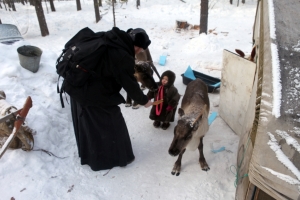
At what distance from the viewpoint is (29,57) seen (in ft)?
17.7

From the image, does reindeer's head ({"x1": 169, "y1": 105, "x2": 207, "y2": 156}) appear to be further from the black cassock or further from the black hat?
the black hat

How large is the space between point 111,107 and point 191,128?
3.70ft

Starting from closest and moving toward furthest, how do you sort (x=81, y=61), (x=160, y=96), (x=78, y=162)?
1. (x=81, y=61)
2. (x=78, y=162)
3. (x=160, y=96)

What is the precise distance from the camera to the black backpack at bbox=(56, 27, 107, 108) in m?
2.70

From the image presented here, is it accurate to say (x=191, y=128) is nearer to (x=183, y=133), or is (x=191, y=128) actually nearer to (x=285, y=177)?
A: (x=183, y=133)

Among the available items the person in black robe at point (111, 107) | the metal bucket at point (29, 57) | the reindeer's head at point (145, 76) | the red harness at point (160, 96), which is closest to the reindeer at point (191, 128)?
the red harness at point (160, 96)

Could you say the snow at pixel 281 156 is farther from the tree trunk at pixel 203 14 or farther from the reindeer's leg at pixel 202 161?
the tree trunk at pixel 203 14

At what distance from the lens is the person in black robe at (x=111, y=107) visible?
2766 mm

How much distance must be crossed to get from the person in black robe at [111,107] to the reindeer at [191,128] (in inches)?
22.9

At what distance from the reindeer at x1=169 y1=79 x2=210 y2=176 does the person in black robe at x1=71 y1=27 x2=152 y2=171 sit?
0.58m

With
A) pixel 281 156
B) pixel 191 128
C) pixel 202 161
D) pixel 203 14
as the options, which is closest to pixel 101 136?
pixel 191 128

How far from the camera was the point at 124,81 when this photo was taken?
284 cm


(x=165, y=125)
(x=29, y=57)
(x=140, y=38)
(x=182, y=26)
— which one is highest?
(x=140, y=38)

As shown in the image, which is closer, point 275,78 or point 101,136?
point 275,78
